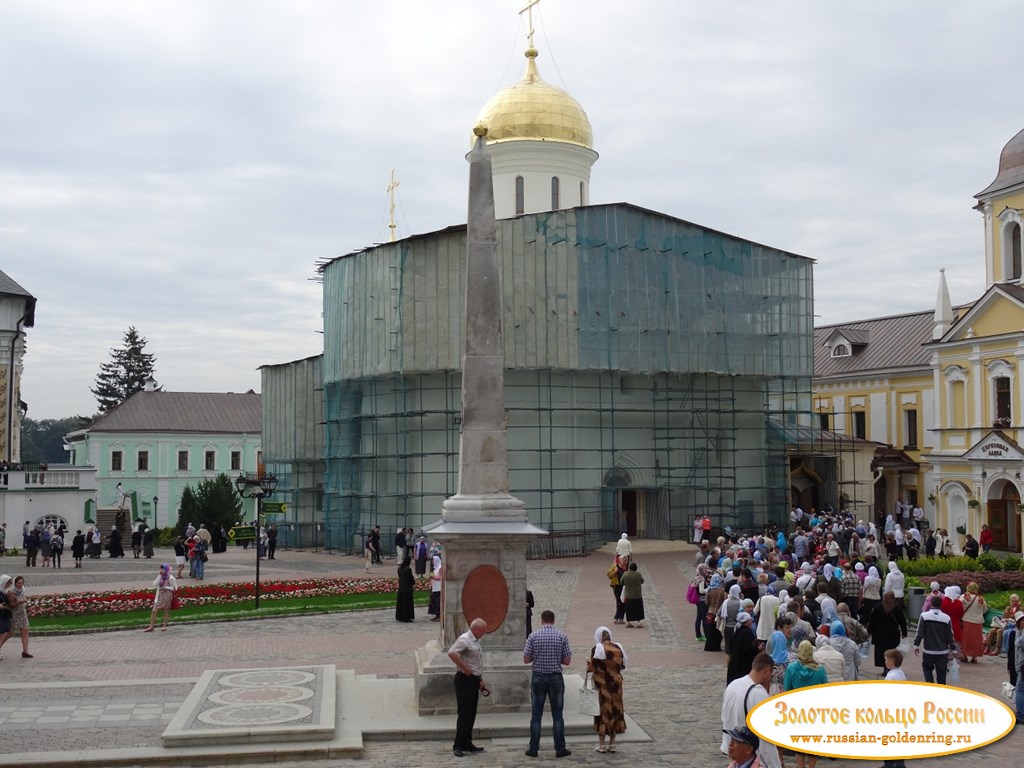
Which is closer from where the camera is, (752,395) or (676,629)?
(676,629)

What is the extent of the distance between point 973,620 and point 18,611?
1522cm

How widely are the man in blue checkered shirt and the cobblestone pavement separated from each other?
0.87 ft

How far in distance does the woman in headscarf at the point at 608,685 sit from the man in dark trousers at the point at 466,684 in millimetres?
1261

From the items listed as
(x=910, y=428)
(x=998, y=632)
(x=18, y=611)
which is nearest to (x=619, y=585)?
(x=998, y=632)

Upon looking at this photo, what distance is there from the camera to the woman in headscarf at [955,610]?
16.9 m

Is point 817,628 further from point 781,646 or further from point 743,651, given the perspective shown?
point 743,651

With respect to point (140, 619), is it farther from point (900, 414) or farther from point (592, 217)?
point (900, 414)

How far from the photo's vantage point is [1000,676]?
16.8 meters

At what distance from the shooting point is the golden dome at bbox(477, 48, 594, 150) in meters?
46.0

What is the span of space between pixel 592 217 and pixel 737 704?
31.1 m

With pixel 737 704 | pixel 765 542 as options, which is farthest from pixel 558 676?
pixel 765 542

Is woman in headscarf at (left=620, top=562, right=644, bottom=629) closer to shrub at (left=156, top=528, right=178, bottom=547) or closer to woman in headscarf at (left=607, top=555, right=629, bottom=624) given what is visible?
woman in headscarf at (left=607, top=555, right=629, bottom=624)

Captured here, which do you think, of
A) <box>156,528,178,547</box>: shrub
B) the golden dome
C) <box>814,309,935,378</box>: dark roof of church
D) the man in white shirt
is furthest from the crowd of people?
<box>156,528,178,547</box>: shrub

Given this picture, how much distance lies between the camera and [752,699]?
8.96 m
